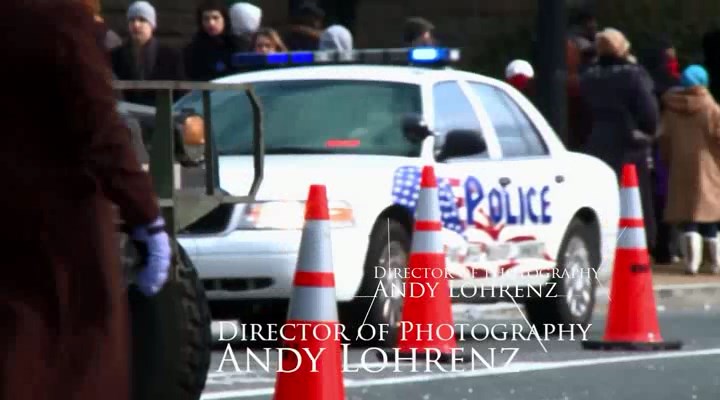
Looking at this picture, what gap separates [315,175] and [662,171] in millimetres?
7420

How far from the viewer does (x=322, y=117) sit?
1155 centimetres

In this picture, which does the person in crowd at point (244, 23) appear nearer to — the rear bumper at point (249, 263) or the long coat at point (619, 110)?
the long coat at point (619, 110)

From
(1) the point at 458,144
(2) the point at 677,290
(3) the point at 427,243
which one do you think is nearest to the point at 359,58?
(1) the point at 458,144

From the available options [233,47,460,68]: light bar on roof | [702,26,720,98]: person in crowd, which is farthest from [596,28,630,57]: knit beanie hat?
[233,47,460,68]: light bar on roof

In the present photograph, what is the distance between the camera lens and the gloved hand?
5.08 m

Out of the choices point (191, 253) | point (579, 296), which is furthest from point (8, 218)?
point (579, 296)

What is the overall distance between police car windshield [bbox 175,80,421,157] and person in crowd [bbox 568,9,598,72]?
18.8 ft

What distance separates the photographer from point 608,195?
12.9 metres

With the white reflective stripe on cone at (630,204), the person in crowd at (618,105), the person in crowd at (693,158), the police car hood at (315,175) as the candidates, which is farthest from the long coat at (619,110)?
the white reflective stripe on cone at (630,204)

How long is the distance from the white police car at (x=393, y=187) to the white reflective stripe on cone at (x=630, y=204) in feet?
3.64

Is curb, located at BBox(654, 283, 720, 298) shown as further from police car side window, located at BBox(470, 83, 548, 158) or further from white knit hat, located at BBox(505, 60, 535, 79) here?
white knit hat, located at BBox(505, 60, 535, 79)

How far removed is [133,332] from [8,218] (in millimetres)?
1879

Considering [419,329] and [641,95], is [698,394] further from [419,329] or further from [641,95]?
[641,95]

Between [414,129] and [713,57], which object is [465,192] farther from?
[713,57]
